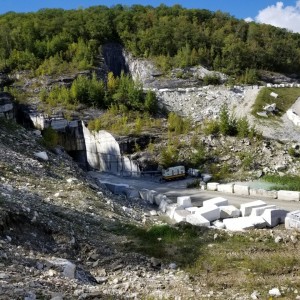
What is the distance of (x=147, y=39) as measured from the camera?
49281 millimetres

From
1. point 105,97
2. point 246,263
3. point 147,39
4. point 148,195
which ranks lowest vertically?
point 148,195

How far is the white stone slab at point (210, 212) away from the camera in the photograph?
53.9 ft

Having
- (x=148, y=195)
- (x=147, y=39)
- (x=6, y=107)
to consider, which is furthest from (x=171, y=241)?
(x=147, y=39)

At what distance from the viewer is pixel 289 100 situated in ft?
115

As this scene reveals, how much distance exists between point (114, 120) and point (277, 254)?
72.3ft

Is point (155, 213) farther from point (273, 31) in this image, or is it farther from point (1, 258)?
point (273, 31)

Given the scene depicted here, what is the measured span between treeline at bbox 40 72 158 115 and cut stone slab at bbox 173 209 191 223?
17.3 metres

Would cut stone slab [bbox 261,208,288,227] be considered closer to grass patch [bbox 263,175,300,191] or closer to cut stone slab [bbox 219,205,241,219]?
cut stone slab [bbox 219,205,241,219]

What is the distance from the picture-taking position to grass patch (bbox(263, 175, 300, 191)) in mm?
21453

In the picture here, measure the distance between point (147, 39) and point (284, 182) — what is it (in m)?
31.5

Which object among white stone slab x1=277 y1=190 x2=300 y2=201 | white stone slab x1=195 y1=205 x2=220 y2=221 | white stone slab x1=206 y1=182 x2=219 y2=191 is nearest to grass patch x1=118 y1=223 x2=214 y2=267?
white stone slab x1=195 y1=205 x2=220 y2=221

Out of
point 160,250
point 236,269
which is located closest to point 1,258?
point 160,250

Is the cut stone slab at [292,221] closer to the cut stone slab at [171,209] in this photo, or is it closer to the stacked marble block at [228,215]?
the stacked marble block at [228,215]

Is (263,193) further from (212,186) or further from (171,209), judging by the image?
(171,209)
